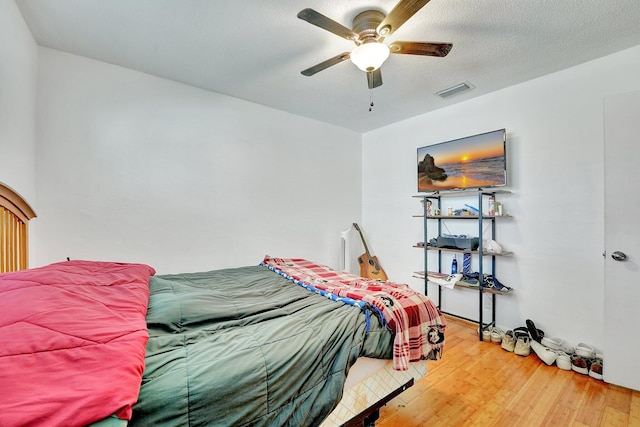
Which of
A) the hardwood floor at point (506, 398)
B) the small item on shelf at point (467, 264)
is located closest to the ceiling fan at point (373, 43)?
the small item on shelf at point (467, 264)

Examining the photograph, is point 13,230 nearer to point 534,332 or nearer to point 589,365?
point 534,332

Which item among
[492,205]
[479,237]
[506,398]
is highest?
[492,205]

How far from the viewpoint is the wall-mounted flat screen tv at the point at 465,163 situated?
2.74m

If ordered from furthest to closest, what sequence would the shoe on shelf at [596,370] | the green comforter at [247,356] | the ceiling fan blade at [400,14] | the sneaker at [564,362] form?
the sneaker at [564,362] → the shoe on shelf at [596,370] → the ceiling fan blade at [400,14] → the green comforter at [247,356]

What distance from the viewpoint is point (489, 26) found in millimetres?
1917

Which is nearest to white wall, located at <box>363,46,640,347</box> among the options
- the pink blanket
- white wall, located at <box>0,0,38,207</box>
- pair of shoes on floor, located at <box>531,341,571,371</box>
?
pair of shoes on floor, located at <box>531,341,571,371</box>

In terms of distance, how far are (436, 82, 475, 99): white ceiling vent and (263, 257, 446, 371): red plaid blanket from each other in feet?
7.48

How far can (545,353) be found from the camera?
7.39ft

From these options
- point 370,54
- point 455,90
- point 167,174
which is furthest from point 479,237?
point 167,174

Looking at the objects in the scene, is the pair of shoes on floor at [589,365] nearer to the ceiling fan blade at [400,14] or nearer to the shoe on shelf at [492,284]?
the shoe on shelf at [492,284]

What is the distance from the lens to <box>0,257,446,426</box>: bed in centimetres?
64

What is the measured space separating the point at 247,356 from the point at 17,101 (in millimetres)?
2413

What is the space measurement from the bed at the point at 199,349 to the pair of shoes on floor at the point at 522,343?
1378 millimetres

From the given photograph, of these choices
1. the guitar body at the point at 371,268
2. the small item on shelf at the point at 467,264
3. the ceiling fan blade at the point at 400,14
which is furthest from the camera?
Answer: the guitar body at the point at 371,268
